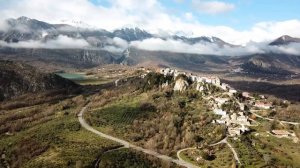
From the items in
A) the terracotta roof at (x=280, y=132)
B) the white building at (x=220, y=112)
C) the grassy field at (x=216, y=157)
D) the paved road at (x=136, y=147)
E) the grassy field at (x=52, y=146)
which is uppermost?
the white building at (x=220, y=112)

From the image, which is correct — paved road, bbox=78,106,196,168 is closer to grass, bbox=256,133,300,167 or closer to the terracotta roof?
grass, bbox=256,133,300,167

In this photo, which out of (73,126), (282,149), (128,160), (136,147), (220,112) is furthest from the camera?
(73,126)

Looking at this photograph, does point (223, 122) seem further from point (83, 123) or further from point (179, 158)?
point (83, 123)

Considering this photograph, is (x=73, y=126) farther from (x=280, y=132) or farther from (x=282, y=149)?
(x=282, y=149)

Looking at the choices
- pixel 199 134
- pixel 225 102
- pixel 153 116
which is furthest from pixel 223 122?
pixel 153 116

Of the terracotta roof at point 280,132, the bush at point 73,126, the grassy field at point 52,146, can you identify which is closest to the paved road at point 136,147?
the bush at point 73,126

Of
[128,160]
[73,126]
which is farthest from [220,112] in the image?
[73,126]

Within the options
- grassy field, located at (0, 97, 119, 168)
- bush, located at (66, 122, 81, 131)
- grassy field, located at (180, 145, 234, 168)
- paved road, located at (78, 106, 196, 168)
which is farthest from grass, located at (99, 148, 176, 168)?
bush, located at (66, 122, 81, 131)

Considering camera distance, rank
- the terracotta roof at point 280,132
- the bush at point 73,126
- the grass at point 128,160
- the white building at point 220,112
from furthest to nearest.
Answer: the bush at point 73,126, the white building at point 220,112, the terracotta roof at point 280,132, the grass at point 128,160

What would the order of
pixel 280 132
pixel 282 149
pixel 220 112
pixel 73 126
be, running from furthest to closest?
1. pixel 73 126
2. pixel 220 112
3. pixel 280 132
4. pixel 282 149

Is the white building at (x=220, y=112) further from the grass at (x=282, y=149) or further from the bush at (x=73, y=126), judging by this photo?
the bush at (x=73, y=126)

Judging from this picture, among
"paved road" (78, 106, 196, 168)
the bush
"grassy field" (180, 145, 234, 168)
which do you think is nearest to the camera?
"grassy field" (180, 145, 234, 168)
